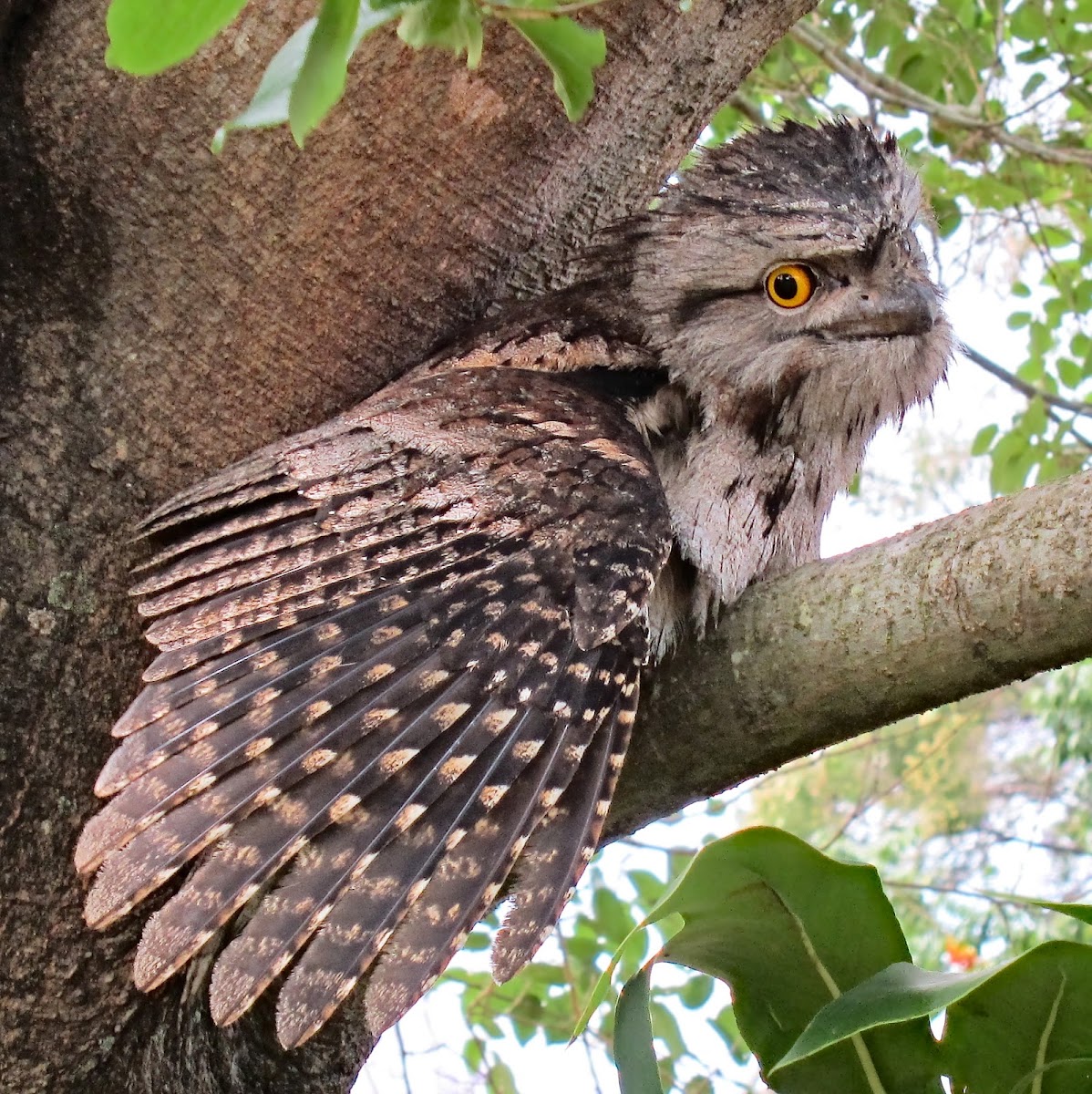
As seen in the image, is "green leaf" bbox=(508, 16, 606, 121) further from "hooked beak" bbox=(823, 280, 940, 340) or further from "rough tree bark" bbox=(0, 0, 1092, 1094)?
"hooked beak" bbox=(823, 280, 940, 340)

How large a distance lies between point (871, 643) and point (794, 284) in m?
0.95

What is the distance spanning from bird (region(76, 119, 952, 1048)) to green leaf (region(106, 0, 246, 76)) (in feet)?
2.72

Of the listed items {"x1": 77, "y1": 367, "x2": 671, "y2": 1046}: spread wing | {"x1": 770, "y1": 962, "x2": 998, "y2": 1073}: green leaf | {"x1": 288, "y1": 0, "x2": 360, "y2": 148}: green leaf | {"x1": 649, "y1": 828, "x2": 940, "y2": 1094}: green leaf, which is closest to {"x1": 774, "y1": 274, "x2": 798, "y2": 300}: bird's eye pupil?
{"x1": 77, "y1": 367, "x2": 671, "y2": 1046}: spread wing

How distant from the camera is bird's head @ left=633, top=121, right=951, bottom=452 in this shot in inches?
88.1

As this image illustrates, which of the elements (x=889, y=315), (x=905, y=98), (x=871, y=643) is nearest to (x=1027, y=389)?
(x=905, y=98)

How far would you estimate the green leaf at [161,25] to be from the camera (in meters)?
0.89

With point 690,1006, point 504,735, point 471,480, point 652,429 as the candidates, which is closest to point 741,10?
point 652,429

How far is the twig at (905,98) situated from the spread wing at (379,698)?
6.36 ft

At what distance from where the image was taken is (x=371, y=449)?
1.79m

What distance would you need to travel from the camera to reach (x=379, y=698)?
158 cm

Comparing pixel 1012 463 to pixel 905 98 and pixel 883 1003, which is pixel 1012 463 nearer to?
pixel 905 98

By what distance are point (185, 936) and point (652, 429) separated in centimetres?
113

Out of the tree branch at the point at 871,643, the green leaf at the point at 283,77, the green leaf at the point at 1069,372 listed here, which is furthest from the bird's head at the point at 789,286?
the green leaf at the point at 1069,372

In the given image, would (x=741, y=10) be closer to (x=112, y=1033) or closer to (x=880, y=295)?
(x=880, y=295)
